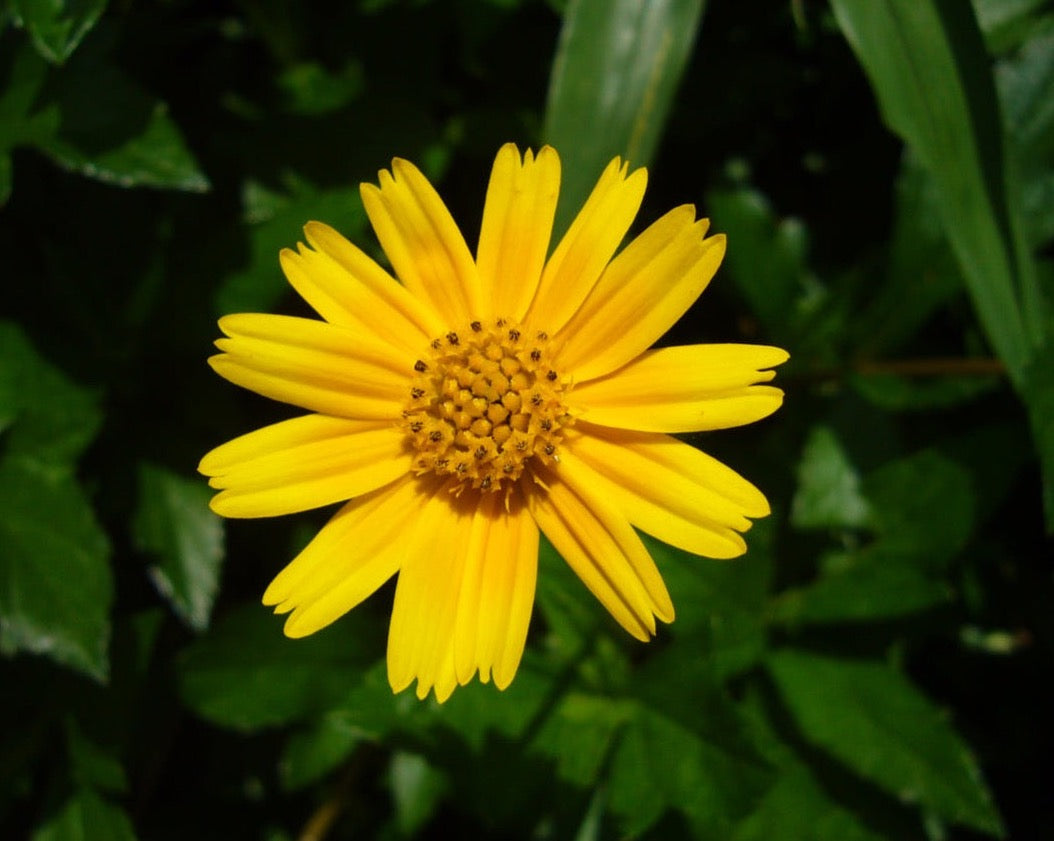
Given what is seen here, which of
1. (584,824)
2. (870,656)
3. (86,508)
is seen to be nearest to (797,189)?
(870,656)

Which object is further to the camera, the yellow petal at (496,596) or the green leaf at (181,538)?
the green leaf at (181,538)

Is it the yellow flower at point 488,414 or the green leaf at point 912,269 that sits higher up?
the green leaf at point 912,269

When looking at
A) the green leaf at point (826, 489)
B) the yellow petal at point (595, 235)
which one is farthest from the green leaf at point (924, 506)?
the yellow petal at point (595, 235)

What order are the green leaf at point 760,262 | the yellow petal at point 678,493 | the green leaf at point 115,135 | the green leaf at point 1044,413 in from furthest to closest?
the green leaf at point 760,262 → the green leaf at point 115,135 → the green leaf at point 1044,413 → the yellow petal at point 678,493

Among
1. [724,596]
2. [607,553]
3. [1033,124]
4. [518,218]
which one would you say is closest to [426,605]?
[607,553]

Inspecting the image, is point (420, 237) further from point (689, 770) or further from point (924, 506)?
point (924, 506)

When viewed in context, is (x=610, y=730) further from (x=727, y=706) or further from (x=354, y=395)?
(x=354, y=395)

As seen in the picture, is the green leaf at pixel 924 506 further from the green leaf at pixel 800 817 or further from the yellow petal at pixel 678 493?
the yellow petal at pixel 678 493
